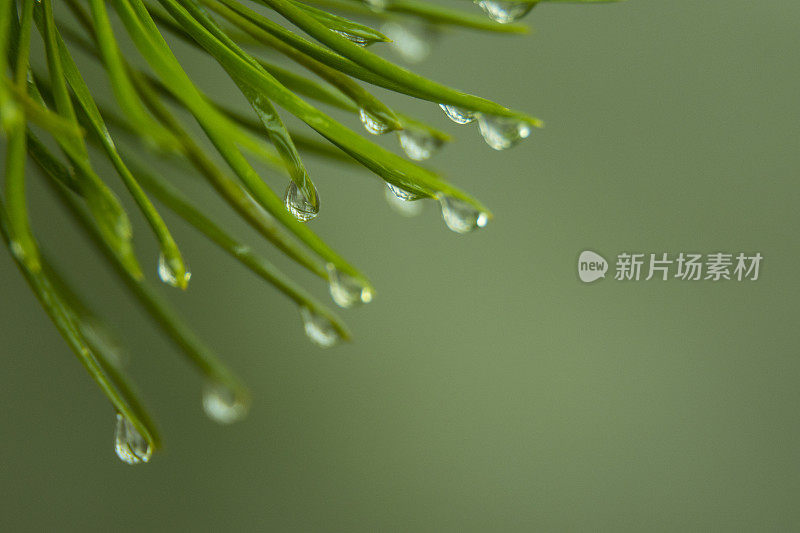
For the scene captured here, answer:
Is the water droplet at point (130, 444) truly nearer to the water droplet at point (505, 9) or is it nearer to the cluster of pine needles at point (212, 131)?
the cluster of pine needles at point (212, 131)

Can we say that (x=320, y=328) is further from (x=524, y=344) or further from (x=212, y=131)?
(x=524, y=344)

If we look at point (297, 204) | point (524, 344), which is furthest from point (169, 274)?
point (524, 344)

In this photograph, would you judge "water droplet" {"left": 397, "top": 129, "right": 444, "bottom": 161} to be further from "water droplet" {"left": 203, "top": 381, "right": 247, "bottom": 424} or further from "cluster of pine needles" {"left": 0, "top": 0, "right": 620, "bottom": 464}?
"water droplet" {"left": 203, "top": 381, "right": 247, "bottom": 424}

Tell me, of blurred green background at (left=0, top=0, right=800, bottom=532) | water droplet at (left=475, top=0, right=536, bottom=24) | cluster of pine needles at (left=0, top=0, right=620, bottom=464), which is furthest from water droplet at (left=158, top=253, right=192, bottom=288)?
blurred green background at (left=0, top=0, right=800, bottom=532)

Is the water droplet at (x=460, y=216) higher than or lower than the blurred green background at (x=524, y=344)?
lower

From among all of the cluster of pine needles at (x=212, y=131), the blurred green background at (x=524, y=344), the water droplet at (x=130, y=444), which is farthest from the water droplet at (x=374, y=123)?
the blurred green background at (x=524, y=344)

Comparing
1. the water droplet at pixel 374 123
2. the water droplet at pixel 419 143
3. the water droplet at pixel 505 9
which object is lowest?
the water droplet at pixel 374 123

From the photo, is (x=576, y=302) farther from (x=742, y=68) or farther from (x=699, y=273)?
(x=742, y=68)
